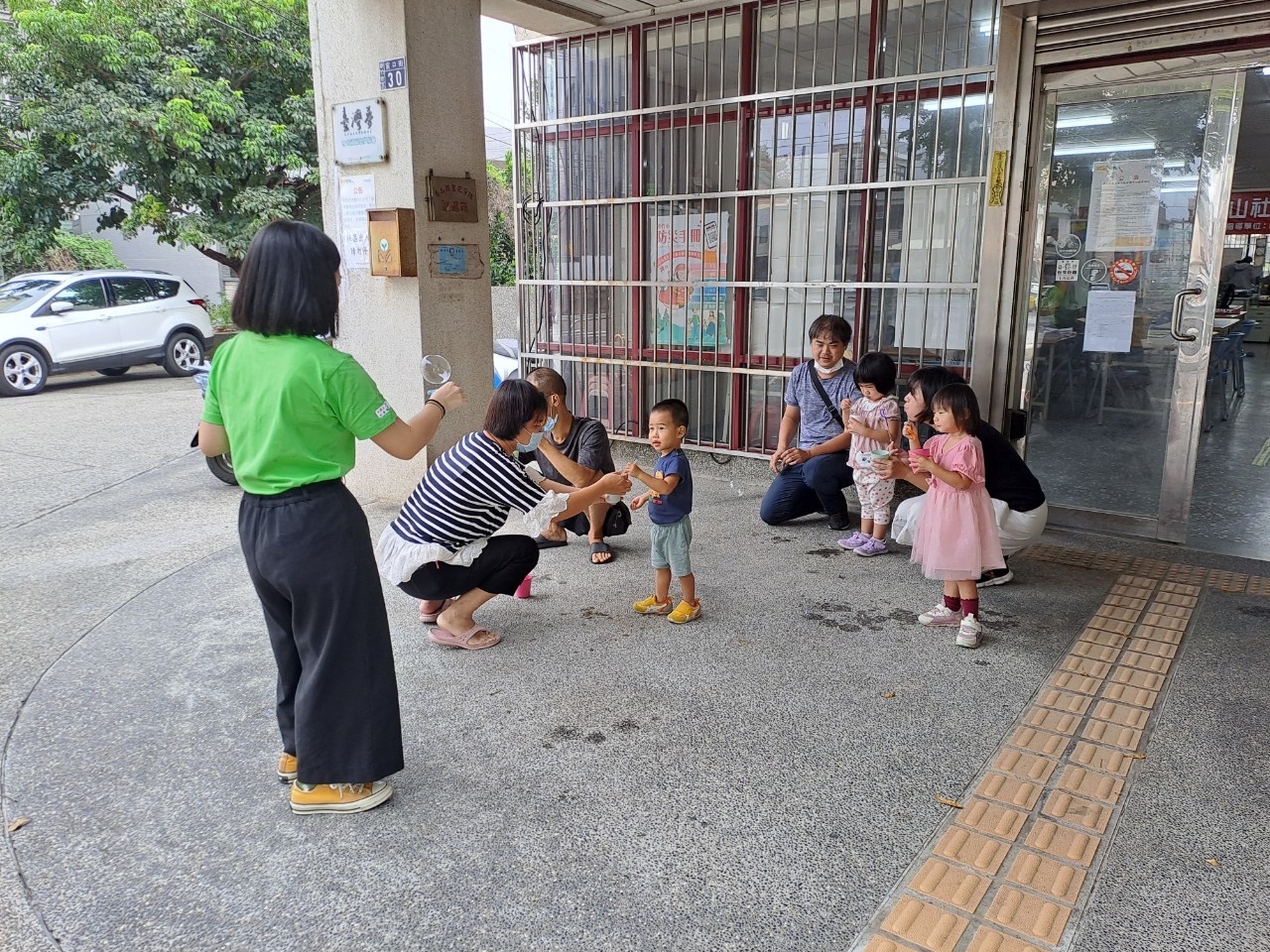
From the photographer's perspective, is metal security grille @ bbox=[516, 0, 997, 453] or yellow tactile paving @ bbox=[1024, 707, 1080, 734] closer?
yellow tactile paving @ bbox=[1024, 707, 1080, 734]

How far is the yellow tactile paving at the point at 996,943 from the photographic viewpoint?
79.1 inches

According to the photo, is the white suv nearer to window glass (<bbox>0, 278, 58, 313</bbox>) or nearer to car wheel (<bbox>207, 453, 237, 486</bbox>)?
window glass (<bbox>0, 278, 58, 313</bbox>)

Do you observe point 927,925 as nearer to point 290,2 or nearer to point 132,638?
point 132,638

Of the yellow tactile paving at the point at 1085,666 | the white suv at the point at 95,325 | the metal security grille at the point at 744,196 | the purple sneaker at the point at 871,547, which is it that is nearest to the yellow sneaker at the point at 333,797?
the yellow tactile paving at the point at 1085,666

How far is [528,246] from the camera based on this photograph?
7016 mm

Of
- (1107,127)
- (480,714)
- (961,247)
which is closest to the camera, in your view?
(480,714)

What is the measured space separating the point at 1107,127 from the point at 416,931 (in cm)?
498

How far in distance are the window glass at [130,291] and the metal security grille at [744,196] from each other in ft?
26.5

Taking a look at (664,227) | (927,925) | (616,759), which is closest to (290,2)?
(664,227)

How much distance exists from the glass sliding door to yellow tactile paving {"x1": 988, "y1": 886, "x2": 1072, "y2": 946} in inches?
137

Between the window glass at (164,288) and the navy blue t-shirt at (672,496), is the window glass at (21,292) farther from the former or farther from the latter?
the navy blue t-shirt at (672,496)

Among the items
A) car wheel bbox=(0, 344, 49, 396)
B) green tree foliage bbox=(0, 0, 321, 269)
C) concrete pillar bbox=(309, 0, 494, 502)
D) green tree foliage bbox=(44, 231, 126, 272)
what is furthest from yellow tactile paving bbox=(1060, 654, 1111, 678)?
green tree foliage bbox=(44, 231, 126, 272)

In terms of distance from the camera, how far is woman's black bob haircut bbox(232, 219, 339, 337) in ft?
7.43

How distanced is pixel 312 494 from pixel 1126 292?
440 centimetres
